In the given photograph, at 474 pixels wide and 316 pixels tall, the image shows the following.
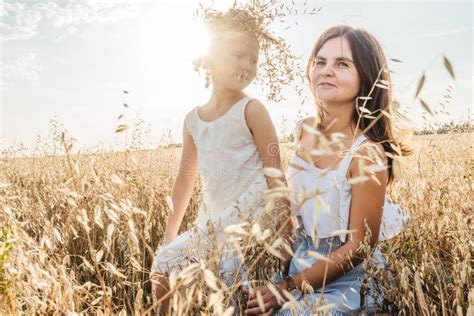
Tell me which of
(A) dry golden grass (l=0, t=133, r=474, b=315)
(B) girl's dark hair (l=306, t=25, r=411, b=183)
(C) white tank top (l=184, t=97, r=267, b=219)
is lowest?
(A) dry golden grass (l=0, t=133, r=474, b=315)

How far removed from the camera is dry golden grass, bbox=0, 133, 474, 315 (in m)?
1.24

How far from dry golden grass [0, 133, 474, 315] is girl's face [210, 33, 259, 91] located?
66cm

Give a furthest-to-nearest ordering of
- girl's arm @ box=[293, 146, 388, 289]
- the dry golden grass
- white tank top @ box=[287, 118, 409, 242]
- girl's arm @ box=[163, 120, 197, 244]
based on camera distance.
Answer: girl's arm @ box=[163, 120, 197, 244]
white tank top @ box=[287, 118, 409, 242]
girl's arm @ box=[293, 146, 388, 289]
the dry golden grass

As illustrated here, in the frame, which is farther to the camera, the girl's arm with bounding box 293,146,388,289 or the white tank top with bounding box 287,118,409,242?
the white tank top with bounding box 287,118,409,242

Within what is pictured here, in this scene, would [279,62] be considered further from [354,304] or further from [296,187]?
A: [354,304]

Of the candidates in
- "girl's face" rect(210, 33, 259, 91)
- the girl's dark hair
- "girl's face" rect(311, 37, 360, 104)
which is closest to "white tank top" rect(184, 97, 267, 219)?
"girl's face" rect(210, 33, 259, 91)

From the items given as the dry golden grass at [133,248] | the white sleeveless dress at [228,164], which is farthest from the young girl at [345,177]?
the white sleeveless dress at [228,164]

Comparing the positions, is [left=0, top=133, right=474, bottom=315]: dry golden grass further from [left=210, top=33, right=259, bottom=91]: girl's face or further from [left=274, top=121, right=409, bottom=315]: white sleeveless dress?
[left=210, top=33, right=259, bottom=91]: girl's face

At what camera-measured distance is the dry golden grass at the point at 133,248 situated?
1.24 metres

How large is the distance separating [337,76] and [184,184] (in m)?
1.09

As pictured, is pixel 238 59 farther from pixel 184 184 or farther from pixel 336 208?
pixel 336 208

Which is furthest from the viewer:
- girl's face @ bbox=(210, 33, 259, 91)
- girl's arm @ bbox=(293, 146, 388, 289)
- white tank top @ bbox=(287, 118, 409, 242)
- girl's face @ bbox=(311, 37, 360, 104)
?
girl's face @ bbox=(210, 33, 259, 91)

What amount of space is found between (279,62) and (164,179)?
1722 mm

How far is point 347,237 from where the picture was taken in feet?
6.19
